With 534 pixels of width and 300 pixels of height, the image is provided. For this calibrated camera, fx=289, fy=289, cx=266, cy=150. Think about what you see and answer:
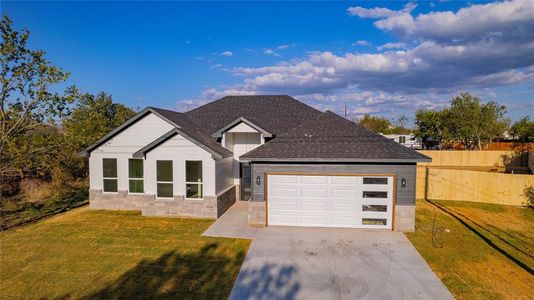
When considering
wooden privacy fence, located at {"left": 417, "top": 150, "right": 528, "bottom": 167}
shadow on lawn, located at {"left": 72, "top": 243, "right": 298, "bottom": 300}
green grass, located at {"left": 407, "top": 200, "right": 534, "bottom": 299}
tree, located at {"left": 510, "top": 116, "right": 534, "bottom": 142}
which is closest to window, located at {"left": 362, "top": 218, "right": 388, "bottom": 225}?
green grass, located at {"left": 407, "top": 200, "right": 534, "bottom": 299}

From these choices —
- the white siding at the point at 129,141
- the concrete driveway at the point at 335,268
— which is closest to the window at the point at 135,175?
the white siding at the point at 129,141

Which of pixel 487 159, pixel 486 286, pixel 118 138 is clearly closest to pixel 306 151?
pixel 486 286

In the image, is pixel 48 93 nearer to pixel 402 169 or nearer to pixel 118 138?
pixel 118 138

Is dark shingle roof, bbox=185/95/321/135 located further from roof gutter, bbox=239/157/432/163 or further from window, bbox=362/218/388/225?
window, bbox=362/218/388/225

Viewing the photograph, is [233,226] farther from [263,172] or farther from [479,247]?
[479,247]

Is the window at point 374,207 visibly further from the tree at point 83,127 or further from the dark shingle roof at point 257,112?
the tree at point 83,127

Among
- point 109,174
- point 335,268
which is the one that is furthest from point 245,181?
point 335,268
